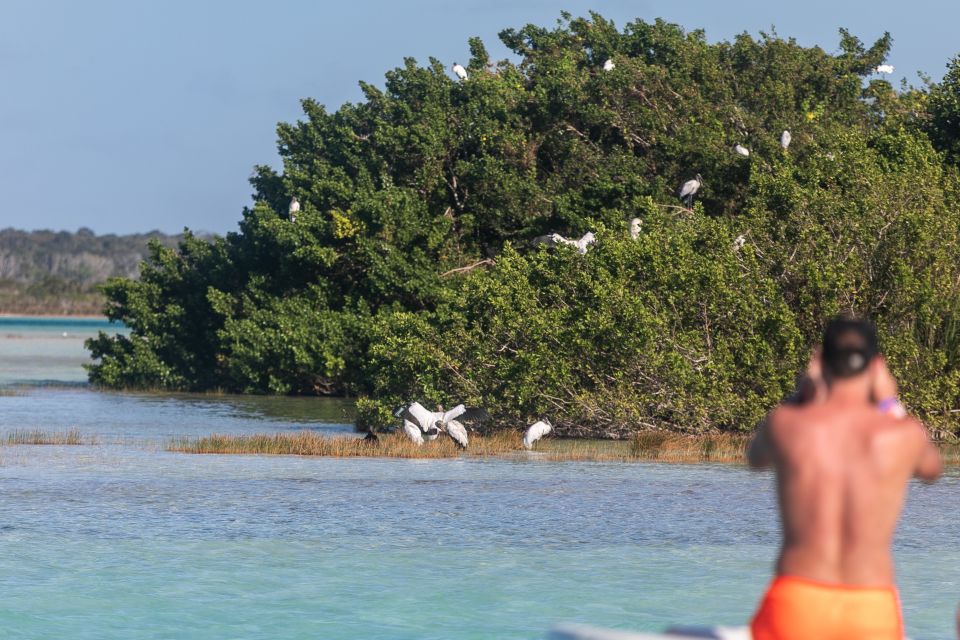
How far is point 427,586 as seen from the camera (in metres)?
13.3

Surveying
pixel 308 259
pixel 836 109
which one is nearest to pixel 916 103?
pixel 836 109

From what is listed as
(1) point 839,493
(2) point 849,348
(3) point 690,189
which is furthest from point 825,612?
(3) point 690,189

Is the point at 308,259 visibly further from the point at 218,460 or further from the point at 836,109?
the point at 218,460

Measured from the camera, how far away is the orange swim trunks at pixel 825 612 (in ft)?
17.6

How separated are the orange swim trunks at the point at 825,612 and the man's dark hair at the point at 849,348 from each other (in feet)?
2.58

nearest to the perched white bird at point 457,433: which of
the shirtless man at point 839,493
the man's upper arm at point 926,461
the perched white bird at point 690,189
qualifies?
the perched white bird at point 690,189

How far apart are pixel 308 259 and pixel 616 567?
90.7 feet

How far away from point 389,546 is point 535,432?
401 inches

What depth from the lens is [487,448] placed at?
25.2 m

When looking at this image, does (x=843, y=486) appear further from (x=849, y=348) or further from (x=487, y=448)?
(x=487, y=448)

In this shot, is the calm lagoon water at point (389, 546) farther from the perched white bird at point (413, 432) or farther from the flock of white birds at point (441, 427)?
the perched white bird at point (413, 432)

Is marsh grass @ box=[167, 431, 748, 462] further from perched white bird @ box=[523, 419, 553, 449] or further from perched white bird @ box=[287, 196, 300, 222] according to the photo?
perched white bird @ box=[287, 196, 300, 222]

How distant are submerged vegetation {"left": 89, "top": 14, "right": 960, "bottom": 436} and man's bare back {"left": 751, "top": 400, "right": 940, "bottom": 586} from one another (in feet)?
62.6

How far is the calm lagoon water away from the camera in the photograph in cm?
1223
